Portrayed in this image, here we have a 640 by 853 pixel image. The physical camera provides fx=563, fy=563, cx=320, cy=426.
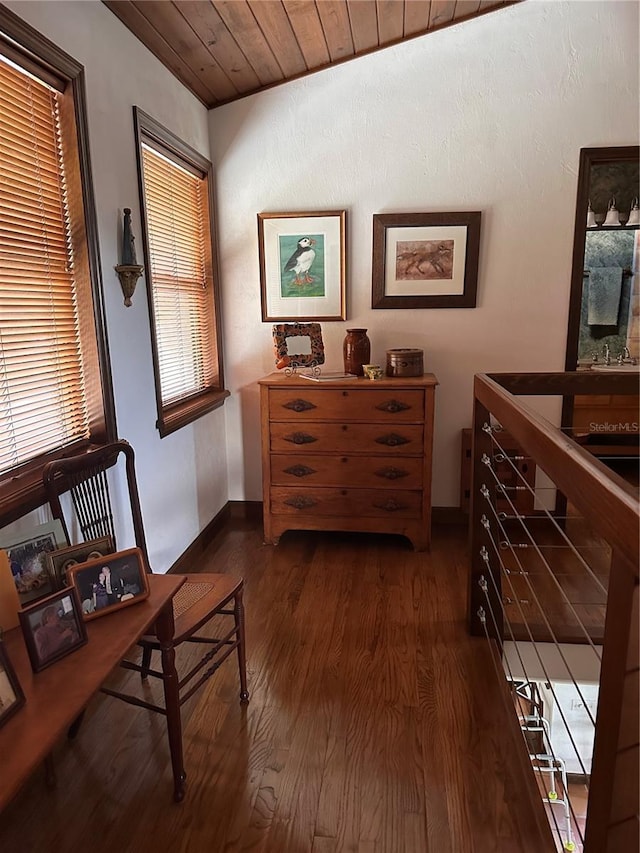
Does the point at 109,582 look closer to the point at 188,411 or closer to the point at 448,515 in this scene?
the point at 188,411

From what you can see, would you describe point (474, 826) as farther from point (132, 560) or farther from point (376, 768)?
point (132, 560)

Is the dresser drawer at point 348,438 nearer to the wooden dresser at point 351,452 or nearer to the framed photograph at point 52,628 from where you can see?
the wooden dresser at point 351,452

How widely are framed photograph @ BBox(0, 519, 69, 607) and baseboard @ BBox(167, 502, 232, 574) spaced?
1.35 meters

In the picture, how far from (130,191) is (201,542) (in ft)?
6.21

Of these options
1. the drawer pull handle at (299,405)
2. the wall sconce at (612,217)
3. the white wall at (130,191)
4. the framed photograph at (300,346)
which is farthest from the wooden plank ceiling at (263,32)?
the wall sconce at (612,217)

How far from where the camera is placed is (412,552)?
3.23m

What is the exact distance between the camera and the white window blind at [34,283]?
1.75 metres

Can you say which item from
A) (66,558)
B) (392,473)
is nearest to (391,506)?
(392,473)

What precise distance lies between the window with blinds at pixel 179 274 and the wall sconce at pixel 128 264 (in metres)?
0.22

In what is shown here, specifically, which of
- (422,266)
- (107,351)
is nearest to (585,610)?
(422,266)

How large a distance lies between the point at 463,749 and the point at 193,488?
6.29ft

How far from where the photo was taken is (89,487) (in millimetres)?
1958

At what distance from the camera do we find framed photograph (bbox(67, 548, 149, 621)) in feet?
4.76

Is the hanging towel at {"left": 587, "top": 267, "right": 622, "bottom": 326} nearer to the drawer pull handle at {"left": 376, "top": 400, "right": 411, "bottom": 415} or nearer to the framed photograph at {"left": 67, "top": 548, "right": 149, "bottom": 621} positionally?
the drawer pull handle at {"left": 376, "top": 400, "right": 411, "bottom": 415}
